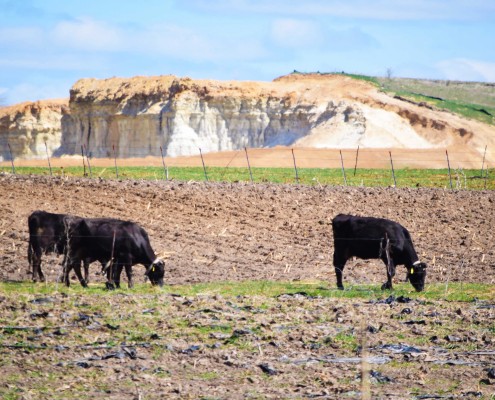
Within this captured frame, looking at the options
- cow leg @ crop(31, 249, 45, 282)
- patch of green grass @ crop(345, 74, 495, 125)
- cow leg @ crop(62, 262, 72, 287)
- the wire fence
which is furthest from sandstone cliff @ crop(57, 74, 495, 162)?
cow leg @ crop(62, 262, 72, 287)

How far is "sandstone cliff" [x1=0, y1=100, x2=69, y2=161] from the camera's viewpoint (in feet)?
311

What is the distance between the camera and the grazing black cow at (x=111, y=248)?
19344 millimetres

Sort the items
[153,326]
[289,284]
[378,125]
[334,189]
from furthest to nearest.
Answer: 1. [378,125]
2. [334,189]
3. [289,284]
4. [153,326]

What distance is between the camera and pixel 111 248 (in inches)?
762

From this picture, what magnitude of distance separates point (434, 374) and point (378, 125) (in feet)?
226

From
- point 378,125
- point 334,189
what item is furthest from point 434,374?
point 378,125

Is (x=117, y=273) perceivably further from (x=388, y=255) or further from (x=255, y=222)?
(x=255, y=222)

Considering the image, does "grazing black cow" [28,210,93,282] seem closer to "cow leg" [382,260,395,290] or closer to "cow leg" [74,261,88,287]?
"cow leg" [74,261,88,287]

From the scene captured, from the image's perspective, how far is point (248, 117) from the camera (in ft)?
279

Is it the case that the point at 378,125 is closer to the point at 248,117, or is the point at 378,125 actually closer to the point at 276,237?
the point at 248,117

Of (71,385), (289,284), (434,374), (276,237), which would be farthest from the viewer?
(276,237)

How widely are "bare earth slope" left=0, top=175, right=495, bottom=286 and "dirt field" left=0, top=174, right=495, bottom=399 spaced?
0.10 meters

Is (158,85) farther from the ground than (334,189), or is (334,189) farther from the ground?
(158,85)

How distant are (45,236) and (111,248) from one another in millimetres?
1830
